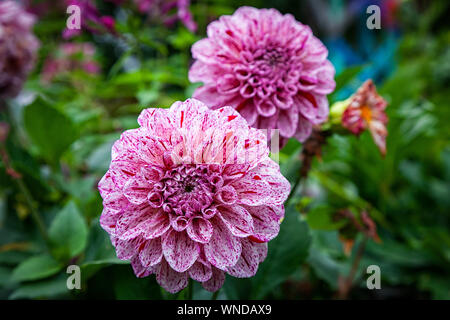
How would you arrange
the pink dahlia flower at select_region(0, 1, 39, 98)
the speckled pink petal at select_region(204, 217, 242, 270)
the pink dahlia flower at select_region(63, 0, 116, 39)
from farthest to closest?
1. the pink dahlia flower at select_region(0, 1, 39, 98)
2. the pink dahlia flower at select_region(63, 0, 116, 39)
3. the speckled pink petal at select_region(204, 217, 242, 270)

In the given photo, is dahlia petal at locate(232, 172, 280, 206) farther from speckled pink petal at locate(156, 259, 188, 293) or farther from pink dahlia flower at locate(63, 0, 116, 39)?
pink dahlia flower at locate(63, 0, 116, 39)

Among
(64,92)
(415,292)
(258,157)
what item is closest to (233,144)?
(258,157)

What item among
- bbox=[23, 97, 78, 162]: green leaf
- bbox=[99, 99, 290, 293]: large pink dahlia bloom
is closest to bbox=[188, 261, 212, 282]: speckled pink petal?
bbox=[99, 99, 290, 293]: large pink dahlia bloom

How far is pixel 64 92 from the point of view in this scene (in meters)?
0.99

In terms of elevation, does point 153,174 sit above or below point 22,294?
above

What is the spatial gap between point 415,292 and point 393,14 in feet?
5.46

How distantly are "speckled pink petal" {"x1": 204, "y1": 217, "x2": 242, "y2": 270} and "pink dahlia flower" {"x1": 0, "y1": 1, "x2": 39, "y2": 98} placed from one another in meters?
0.64

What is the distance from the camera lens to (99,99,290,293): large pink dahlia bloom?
0.28m

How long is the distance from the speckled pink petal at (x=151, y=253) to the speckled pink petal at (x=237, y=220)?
2.1 inches

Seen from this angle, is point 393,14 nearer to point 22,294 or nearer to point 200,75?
point 200,75

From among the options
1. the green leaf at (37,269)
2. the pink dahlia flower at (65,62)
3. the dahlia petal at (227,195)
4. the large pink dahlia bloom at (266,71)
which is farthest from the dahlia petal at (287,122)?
the pink dahlia flower at (65,62)

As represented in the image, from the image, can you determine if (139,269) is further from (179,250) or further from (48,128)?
(48,128)

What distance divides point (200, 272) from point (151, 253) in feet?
0.13

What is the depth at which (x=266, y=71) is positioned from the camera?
14.8 inches
